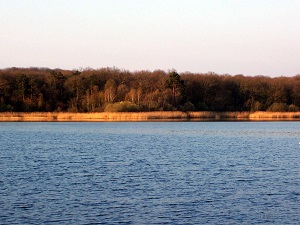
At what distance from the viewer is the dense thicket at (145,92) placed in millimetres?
69312

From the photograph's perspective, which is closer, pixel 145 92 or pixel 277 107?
pixel 277 107

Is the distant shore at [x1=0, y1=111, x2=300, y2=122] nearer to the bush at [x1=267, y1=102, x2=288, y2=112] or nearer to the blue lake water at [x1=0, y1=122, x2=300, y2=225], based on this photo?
the bush at [x1=267, y1=102, x2=288, y2=112]

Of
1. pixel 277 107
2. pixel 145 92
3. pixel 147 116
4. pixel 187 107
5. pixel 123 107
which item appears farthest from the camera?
pixel 145 92

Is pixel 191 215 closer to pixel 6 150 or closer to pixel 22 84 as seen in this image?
pixel 6 150

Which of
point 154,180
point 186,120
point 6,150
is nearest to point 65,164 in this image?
point 154,180

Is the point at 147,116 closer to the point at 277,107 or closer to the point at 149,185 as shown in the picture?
the point at 277,107

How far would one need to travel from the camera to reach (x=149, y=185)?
16.4 meters

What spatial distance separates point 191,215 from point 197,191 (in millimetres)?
2782

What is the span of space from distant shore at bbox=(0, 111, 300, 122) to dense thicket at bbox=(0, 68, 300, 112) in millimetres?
2678

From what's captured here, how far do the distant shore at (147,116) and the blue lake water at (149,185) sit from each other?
33.0 metres

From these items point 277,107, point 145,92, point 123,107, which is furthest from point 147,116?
point 277,107

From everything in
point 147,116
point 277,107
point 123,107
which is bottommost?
point 147,116

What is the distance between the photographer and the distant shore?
202 feet

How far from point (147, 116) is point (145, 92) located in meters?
14.3
